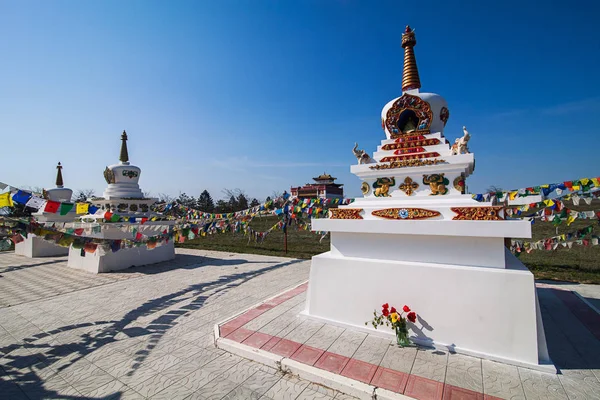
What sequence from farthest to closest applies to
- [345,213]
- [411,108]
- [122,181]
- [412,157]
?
1. [122,181]
2. [411,108]
3. [412,157]
4. [345,213]

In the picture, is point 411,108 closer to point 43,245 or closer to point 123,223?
point 123,223

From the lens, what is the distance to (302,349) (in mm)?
3859

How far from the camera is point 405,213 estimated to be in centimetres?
448

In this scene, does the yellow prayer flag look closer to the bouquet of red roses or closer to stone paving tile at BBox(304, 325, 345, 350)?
stone paving tile at BBox(304, 325, 345, 350)

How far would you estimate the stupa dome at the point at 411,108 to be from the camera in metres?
5.31

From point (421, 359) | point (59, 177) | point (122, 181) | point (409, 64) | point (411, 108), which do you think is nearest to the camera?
point (421, 359)

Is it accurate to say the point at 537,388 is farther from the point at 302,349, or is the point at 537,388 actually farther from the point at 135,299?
the point at 135,299

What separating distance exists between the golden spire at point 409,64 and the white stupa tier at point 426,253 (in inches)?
0.8

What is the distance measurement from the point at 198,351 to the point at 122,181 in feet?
34.9

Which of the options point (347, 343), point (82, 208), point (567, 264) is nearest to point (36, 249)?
point (82, 208)

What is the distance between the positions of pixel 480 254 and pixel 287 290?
13.9 feet

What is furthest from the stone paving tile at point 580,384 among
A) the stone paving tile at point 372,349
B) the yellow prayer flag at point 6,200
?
the yellow prayer flag at point 6,200

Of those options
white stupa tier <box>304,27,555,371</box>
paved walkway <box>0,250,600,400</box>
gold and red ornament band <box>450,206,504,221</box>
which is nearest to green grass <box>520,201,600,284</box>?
paved walkway <box>0,250,600,400</box>

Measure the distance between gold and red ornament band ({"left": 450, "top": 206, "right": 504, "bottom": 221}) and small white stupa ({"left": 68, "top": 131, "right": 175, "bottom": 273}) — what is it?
8.37m
